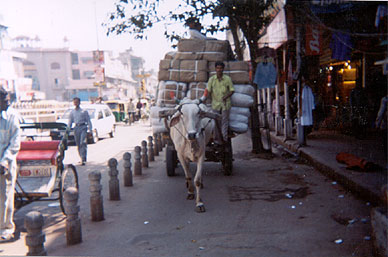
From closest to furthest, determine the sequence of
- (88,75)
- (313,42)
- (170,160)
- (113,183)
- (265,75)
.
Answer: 1. (113,183)
2. (170,160)
3. (313,42)
4. (265,75)
5. (88,75)

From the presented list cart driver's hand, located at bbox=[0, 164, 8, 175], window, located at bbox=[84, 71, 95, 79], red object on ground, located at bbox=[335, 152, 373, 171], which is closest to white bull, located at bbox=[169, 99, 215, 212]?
cart driver's hand, located at bbox=[0, 164, 8, 175]

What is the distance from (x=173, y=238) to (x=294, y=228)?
Result: 1653mm

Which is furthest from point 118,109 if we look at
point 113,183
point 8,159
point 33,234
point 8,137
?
point 33,234

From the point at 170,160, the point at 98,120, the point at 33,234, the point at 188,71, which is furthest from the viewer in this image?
the point at 98,120

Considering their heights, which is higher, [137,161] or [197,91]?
[197,91]

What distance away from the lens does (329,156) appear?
29.3 ft

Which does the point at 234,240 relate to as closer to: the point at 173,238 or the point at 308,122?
the point at 173,238

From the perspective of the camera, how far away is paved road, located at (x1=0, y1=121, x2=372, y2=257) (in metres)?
4.28

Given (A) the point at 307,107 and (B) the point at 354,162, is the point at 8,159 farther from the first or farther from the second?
(A) the point at 307,107

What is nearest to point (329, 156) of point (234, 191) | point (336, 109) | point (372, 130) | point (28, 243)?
point (234, 191)

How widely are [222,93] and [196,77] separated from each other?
0.71 m

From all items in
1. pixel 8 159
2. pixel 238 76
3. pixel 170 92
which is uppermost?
pixel 238 76

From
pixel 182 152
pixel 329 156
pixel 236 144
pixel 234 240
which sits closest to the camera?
pixel 234 240

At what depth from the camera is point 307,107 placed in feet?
34.1
